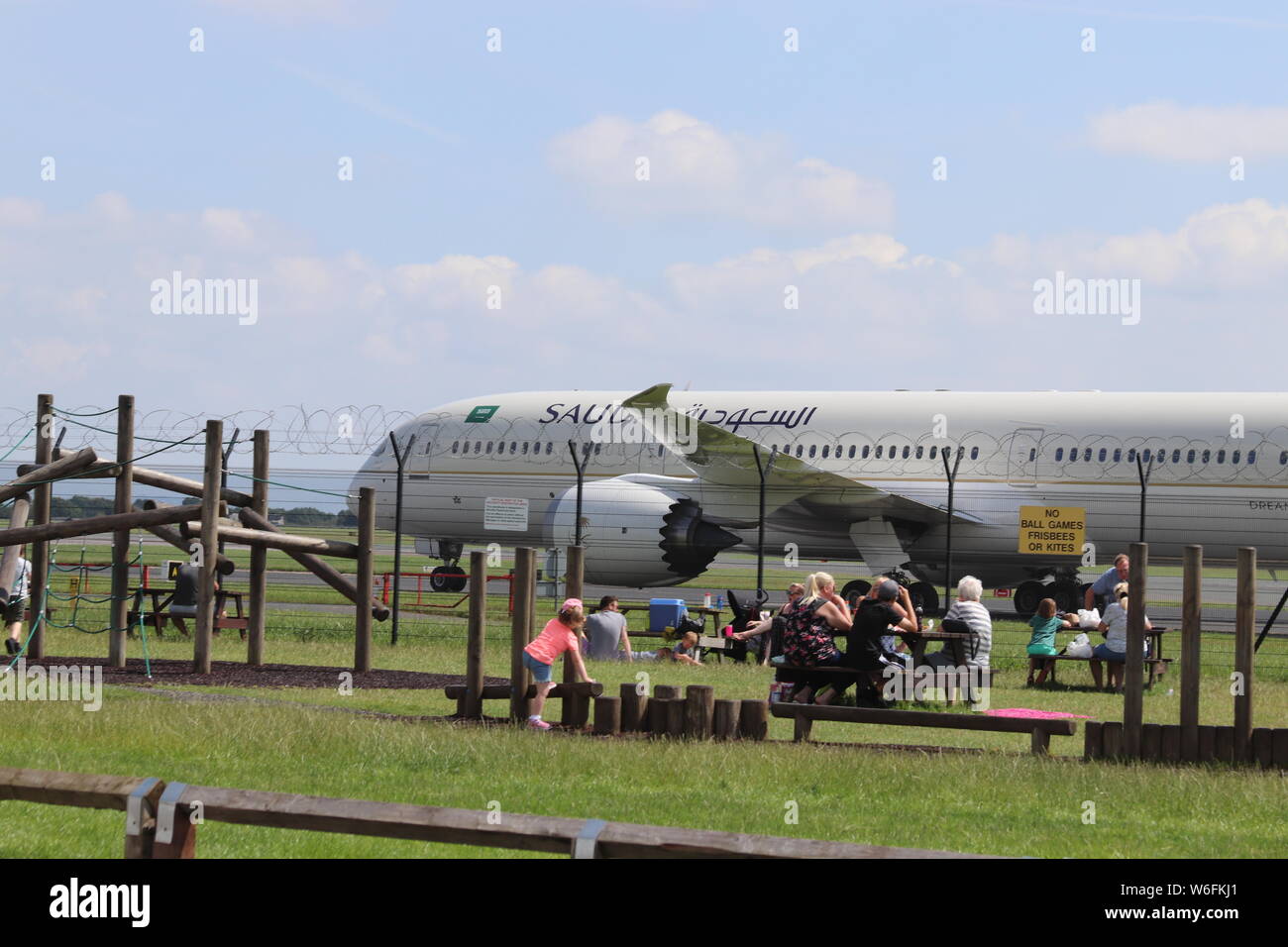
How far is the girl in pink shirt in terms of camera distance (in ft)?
41.3

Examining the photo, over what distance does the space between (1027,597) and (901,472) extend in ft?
10.6

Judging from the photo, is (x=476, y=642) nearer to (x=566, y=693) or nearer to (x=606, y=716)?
(x=566, y=693)

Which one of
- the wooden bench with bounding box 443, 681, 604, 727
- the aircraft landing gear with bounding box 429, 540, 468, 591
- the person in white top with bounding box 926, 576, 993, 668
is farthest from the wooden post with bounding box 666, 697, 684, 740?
the aircraft landing gear with bounding box 429, 540, 468, 591

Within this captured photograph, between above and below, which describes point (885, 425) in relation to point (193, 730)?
above

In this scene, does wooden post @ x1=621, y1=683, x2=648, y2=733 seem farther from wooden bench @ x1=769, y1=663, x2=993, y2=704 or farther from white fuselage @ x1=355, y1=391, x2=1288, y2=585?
white fuselage @ x1=355, y1=391, x2=1288, y2=585

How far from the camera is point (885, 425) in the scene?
1224 inches

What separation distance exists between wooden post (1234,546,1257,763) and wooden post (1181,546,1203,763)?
25 centimetres

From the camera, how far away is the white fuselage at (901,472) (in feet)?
89.0

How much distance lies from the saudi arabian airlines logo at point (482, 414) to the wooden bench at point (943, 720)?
24.1 metres

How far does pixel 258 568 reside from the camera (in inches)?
695

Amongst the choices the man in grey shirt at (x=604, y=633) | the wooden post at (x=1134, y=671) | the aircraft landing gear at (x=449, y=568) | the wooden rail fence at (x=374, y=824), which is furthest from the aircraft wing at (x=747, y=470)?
the wooden rail fence at (x=374, y=824)
